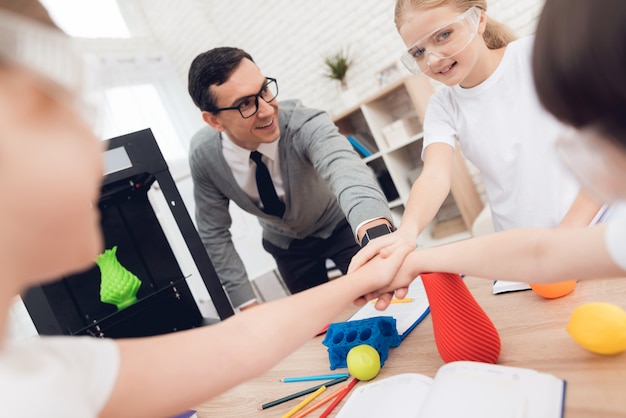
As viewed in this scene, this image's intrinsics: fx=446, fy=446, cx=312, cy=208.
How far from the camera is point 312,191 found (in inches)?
75.5

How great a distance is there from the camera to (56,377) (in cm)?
41

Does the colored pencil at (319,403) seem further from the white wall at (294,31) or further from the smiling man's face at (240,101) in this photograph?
the white wall at (294,31)

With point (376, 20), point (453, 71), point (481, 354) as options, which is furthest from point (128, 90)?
point (481, 354)

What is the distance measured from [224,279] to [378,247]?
42.7 inches

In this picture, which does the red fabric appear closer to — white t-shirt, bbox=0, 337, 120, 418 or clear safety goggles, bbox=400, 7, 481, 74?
white t-shirt, bbox=0, 337, 120, 418

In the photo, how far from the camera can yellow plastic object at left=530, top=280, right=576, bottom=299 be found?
0.84 metres

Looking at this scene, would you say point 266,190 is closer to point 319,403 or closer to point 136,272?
point 136,272

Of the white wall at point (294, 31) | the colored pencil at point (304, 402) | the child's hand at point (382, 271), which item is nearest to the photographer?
the colored pencil at point (304, 402)

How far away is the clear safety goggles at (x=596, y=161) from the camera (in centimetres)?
47

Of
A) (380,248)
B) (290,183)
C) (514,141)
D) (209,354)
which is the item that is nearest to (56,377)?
(209,354)

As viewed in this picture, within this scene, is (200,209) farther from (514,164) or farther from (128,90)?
(128,90)

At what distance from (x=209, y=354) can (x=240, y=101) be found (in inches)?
46.1

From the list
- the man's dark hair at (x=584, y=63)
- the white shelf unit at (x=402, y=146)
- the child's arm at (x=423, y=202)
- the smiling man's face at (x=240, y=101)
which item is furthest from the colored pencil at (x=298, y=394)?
the white shelf unit at (x=402, y=146)

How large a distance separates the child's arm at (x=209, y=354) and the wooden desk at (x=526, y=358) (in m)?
0.18
